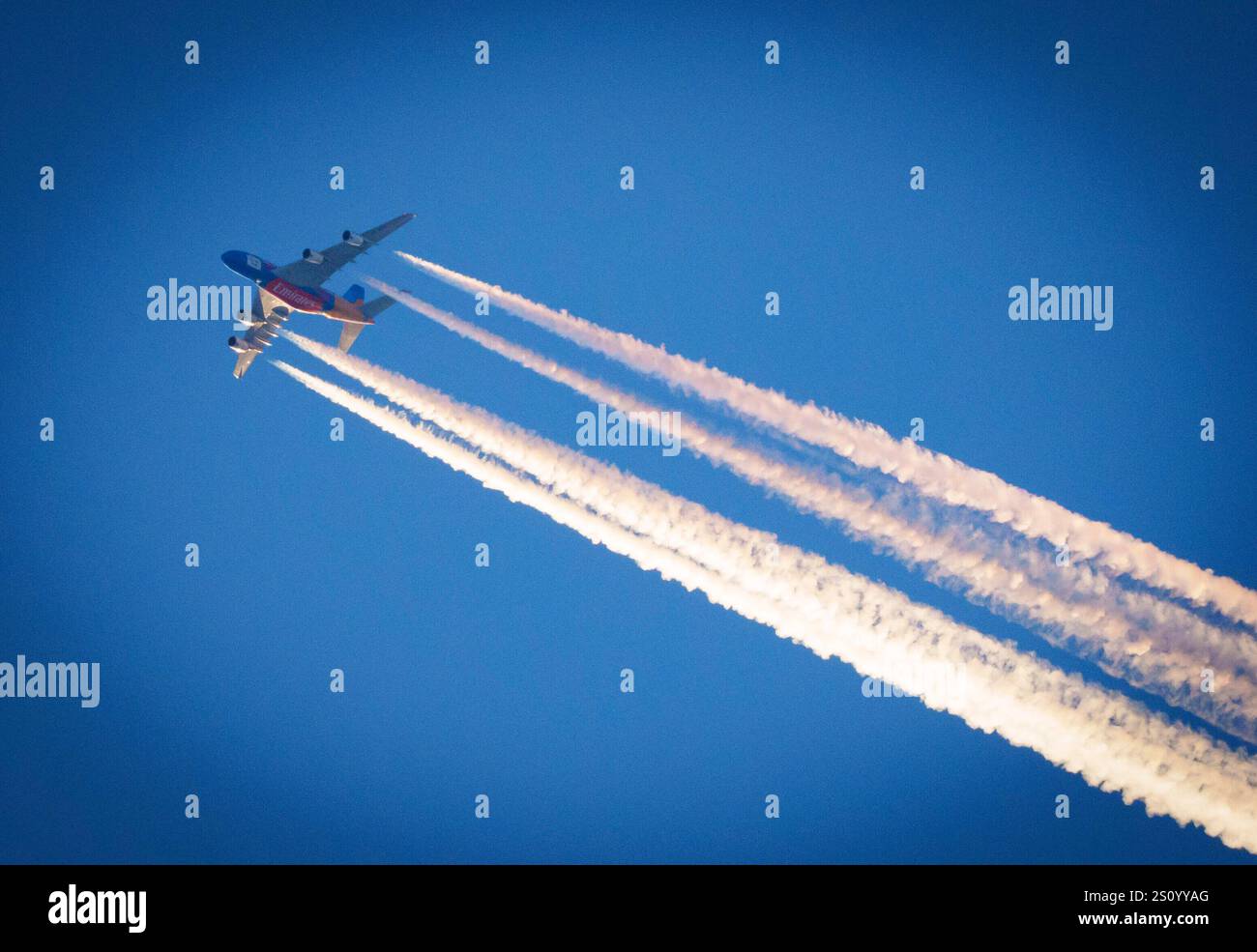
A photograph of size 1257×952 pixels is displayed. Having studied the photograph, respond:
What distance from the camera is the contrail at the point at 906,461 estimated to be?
33.0 m

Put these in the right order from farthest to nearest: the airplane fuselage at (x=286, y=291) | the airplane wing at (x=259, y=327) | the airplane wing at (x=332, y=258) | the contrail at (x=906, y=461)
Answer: the airplane wing at (x=259, y=327)
the airplane wing at (x=332, y=258)
the airplane fuselage at (x=286, y=291)
the contrail at (x=906, y=461)

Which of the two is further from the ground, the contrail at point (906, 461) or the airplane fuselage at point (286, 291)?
the airplane fuselage at point (286, 291)

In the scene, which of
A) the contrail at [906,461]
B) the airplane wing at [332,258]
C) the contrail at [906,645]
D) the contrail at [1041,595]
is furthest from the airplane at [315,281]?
the contrail at [906,645]

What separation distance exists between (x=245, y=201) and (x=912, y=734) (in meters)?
75.1

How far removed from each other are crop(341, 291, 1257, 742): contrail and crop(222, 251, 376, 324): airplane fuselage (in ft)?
8.44

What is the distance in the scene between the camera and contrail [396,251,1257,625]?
108 ft

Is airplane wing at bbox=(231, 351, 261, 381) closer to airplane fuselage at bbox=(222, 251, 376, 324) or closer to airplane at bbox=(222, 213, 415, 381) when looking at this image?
airplane at bbox=(222, 213, 415, 381)

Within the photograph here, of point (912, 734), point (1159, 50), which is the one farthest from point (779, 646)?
point (1159, 50)

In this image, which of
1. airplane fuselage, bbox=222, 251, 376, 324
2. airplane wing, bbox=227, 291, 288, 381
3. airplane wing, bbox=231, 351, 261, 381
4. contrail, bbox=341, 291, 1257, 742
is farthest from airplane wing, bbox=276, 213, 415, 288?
airplane wing, bbox=231, 351, 261, 381

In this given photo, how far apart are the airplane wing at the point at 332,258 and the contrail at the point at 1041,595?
2.53m

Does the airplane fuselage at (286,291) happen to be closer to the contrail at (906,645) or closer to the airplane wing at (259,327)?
the airplane wing at (259,327)

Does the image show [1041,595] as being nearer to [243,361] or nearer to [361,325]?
[361,325]

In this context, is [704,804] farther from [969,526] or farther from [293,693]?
[969,526]

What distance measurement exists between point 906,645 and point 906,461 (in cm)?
565
